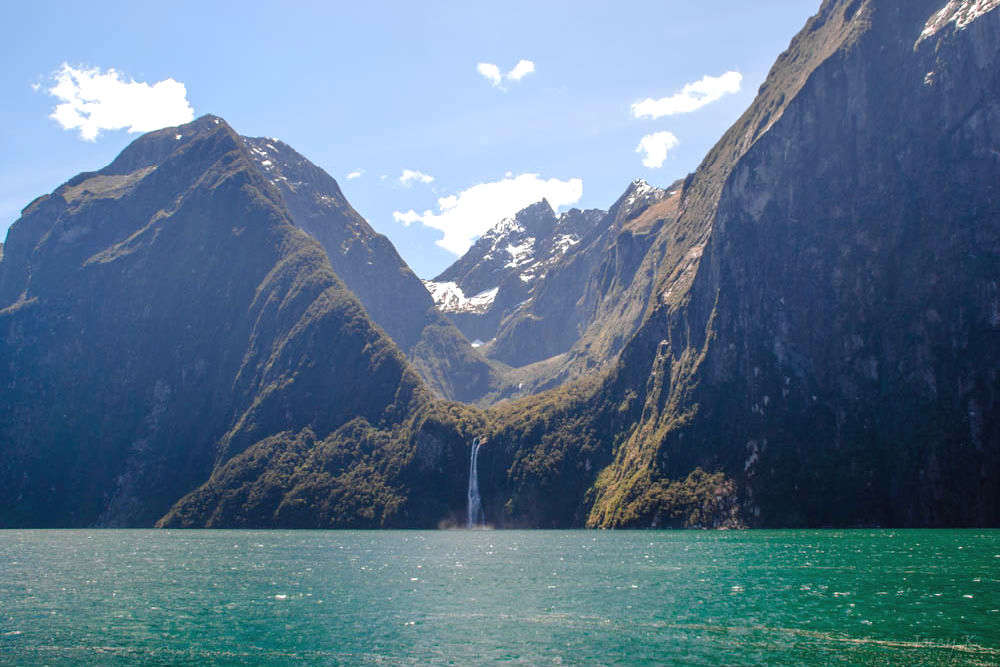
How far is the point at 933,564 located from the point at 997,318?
402 feet

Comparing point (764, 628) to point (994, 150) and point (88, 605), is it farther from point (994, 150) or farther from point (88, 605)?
point (994, 150)

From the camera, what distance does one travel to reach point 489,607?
60.8 metres

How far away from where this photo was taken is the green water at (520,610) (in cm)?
4316

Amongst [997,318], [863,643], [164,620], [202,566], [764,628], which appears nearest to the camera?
[863,643]

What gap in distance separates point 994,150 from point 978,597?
175 m

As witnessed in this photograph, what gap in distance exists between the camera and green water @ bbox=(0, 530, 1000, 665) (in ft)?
142

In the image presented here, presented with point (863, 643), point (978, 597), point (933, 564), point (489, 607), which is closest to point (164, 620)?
Answer: point (489, 607)

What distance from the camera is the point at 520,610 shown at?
59.0 m

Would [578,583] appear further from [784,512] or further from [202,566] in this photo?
[784,512]

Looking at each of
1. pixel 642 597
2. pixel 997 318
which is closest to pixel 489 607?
pixel 642 597

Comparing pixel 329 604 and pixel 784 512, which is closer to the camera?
pixel 329 604

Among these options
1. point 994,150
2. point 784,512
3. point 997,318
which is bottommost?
point 784,512

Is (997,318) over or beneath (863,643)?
over

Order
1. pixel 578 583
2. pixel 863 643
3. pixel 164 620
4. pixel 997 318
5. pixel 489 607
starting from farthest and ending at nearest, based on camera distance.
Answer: pixel 997 318, pixel 578 583, pixel 489 607, pixel 164 620, pixel 863 643
